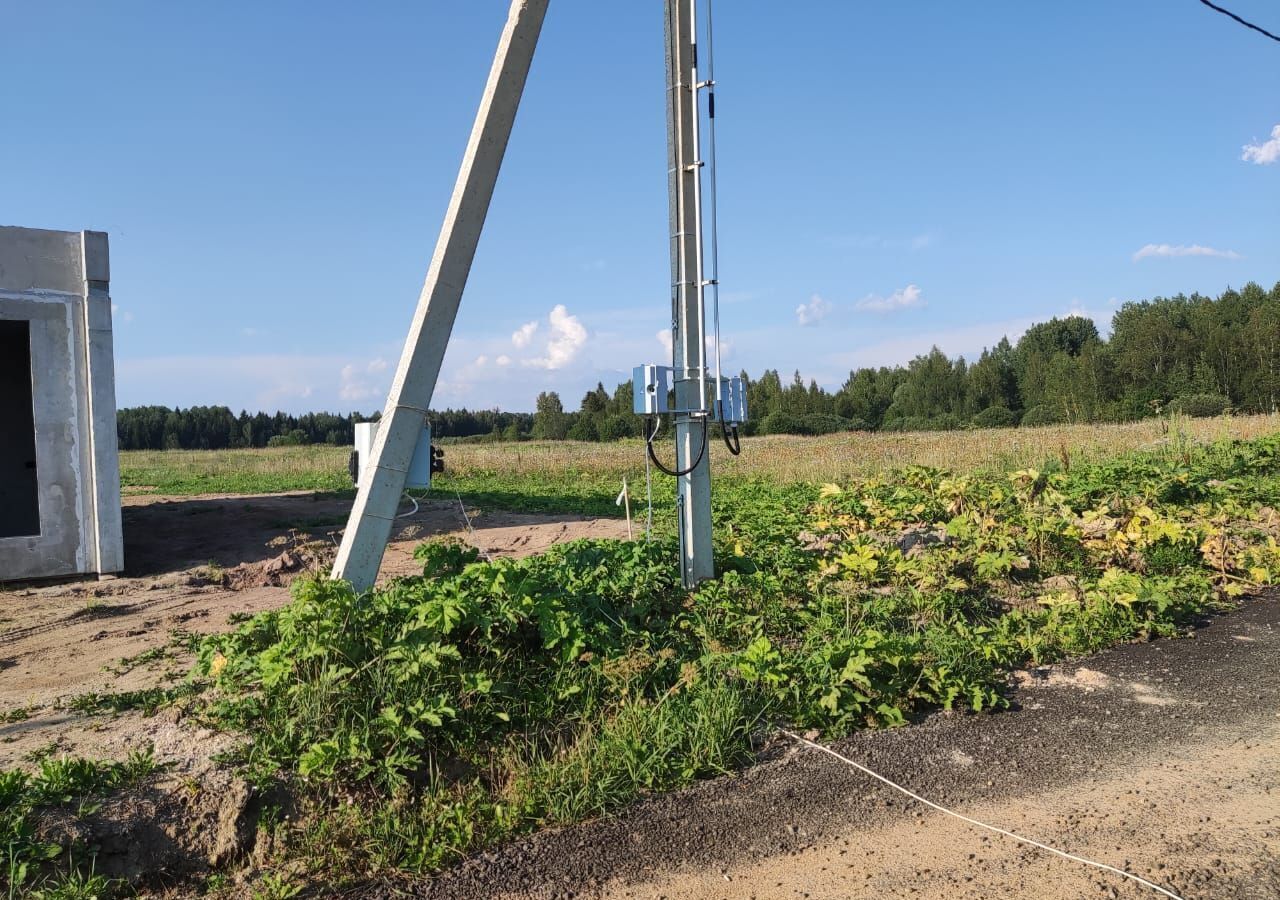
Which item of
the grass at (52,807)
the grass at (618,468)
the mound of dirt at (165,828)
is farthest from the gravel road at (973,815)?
the grass at (618,468)

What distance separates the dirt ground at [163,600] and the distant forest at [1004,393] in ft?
106

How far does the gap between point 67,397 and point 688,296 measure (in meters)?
7.82

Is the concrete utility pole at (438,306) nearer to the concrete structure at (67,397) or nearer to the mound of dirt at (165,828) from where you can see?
the mound of dirt at (165,828)

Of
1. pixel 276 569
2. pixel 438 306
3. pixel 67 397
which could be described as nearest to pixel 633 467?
pixel 276 569

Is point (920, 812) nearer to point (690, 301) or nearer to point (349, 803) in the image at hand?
point (349, 803)

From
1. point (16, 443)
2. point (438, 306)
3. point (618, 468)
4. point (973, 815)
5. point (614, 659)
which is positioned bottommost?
point (973, 815)

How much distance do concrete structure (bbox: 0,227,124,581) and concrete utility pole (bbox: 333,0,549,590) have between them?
6.74 meters

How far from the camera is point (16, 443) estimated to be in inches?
576

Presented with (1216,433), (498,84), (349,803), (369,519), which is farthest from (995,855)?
(1216,433)

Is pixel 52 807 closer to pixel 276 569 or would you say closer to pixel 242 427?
pixel 276 569

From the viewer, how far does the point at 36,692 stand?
5496mm

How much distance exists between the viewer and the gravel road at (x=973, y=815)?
10.8 ft

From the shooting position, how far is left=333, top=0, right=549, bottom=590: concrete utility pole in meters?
5.20

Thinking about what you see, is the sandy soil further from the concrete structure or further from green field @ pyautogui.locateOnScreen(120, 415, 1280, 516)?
green field @ pyautogui.locateOnScreen(120, 415, 1280, 516)
